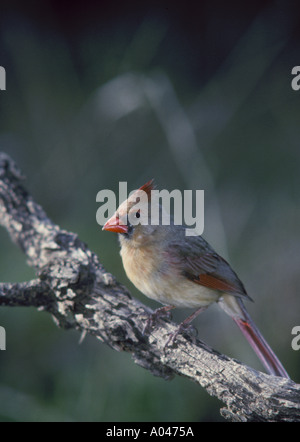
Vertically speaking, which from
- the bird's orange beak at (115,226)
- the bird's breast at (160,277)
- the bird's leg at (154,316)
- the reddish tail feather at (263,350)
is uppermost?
the bird's orange beak at (115,226)

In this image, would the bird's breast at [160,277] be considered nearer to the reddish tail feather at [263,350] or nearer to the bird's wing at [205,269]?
the bird's wing at [205,269]

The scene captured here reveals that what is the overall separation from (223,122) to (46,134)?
1.73m

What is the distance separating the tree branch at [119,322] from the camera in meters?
2.13

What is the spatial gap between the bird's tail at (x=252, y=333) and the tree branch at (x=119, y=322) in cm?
42

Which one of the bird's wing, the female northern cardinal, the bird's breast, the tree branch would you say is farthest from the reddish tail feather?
the tree branch

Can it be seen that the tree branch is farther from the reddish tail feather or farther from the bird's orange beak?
the reddish tail feather

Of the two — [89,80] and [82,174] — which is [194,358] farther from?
[89,80]

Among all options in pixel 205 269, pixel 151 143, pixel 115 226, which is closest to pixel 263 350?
pixel 205 269

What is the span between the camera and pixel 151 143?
204 inches

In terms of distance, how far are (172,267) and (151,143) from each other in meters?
2.70

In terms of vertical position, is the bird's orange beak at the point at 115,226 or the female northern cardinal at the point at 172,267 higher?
the bird's orange beak at the point at 115,226

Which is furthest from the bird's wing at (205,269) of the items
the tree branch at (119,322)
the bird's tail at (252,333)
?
the tree branch at (119,322)

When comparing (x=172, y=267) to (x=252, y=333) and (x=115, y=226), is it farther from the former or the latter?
(x=252, y=333)

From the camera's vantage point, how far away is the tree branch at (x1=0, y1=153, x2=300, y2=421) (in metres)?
2.13
